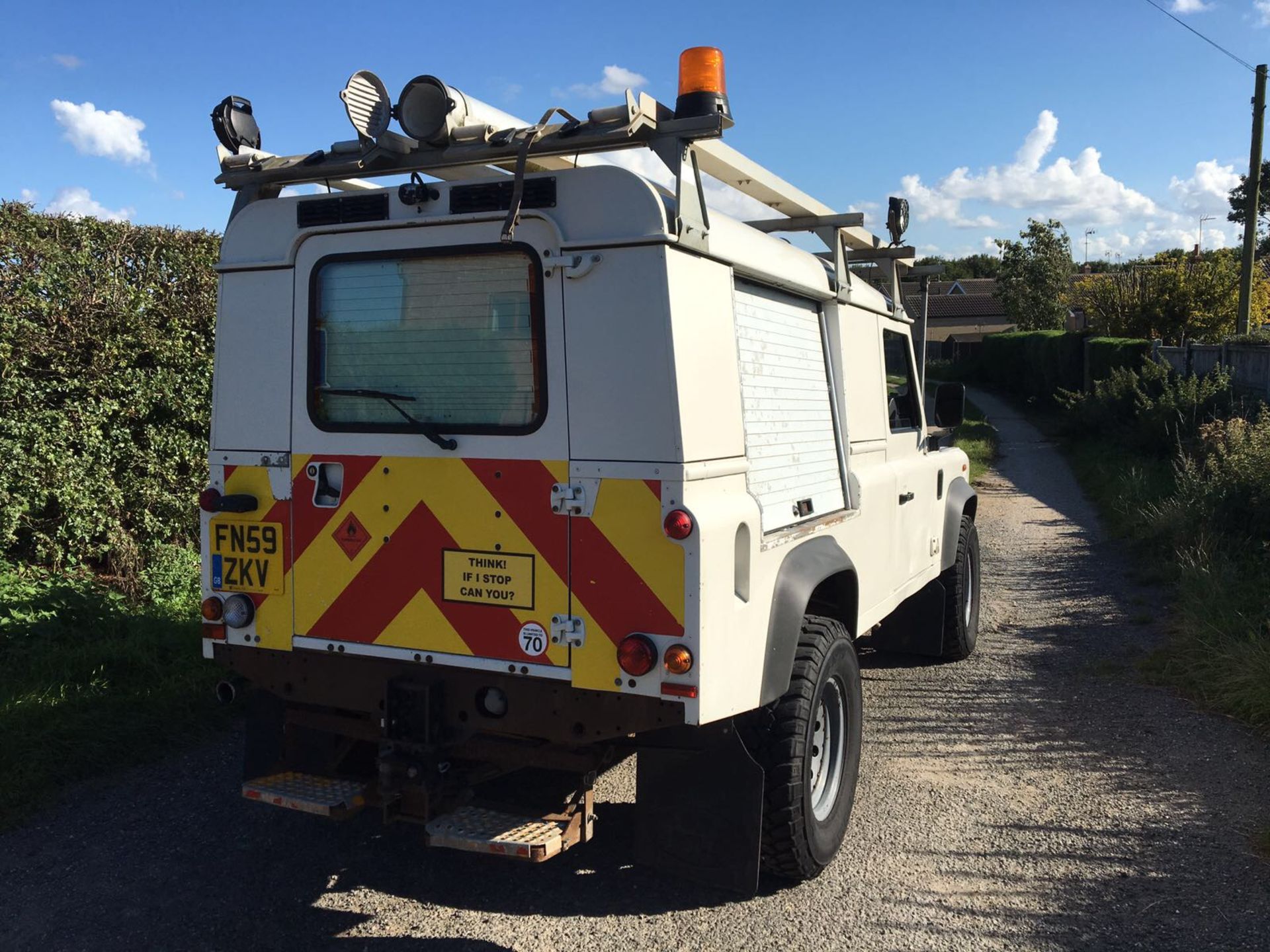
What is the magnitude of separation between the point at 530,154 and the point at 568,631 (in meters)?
1.55

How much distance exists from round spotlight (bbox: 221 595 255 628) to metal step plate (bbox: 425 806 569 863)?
1.00 m

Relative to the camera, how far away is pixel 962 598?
6.56 metres

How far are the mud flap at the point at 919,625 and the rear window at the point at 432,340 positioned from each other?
12.6 feet

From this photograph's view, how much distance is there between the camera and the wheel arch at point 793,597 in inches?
135

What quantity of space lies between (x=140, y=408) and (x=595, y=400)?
485 cm

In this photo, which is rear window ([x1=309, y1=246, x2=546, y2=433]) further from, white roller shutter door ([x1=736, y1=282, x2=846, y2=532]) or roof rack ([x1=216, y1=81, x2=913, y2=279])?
white roller shutter door ([x1=736, y1=282, x2=846, y2=532])

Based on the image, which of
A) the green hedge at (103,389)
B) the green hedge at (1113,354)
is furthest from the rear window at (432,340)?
the green hedge at (1113,354)

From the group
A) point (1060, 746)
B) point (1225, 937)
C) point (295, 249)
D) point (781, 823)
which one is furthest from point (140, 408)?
point (1225, 937)

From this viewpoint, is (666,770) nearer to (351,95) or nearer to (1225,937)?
(1225,937)

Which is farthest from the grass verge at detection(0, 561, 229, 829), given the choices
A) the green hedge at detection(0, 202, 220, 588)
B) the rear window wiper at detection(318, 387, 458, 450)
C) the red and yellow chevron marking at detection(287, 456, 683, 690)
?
the rear window wiper at detection(318, 387, 458, 450)

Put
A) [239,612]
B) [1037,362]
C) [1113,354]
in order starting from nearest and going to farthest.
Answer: [239,612] < [1113,354] < [1037,362]

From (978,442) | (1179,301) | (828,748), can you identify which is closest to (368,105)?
(828,748)

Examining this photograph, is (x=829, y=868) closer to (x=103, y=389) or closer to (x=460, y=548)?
(x=460, y=548)

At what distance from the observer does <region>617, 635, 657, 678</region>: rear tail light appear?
3.12 metres
